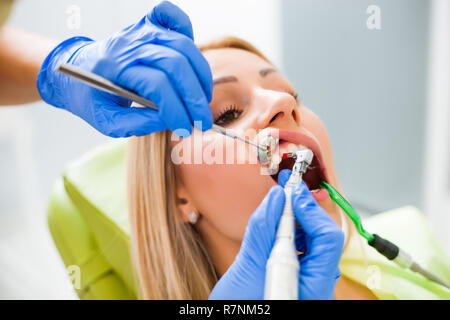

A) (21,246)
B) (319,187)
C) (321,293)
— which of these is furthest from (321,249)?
(21,246)

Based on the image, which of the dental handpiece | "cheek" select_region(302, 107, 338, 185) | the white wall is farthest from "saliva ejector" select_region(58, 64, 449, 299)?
the white wall

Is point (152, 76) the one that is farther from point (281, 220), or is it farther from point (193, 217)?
point (193, 217)

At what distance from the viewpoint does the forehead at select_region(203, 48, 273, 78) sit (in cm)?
95

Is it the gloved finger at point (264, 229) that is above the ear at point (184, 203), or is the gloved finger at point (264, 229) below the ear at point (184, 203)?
above

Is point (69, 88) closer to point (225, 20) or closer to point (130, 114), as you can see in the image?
point (130, 114)

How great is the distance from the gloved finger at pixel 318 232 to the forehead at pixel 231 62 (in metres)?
0.38

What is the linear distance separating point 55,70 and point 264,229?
578 mm

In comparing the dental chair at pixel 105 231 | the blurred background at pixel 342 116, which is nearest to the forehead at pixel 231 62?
the blurred background at pixel 342 116

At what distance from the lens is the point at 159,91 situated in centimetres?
71

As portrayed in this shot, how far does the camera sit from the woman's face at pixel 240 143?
2.91 feet

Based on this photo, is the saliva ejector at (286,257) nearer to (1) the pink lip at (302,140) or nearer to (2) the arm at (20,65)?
(1) the pink lip at (302,140)

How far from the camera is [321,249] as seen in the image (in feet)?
2.15

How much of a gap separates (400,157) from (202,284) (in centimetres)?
135

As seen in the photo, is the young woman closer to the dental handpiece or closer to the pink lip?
the pink lip
